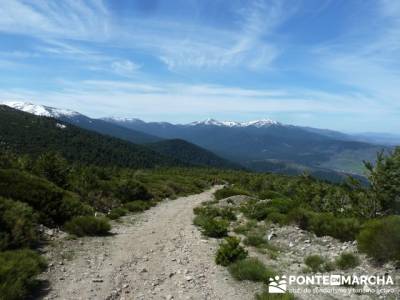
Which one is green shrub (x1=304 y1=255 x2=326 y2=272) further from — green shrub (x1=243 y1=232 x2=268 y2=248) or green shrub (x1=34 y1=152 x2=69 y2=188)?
green shrub (x1=34 y1=152 x2=69 y2=188)

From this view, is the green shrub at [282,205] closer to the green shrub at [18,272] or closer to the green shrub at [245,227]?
the green shrub at [245,227]

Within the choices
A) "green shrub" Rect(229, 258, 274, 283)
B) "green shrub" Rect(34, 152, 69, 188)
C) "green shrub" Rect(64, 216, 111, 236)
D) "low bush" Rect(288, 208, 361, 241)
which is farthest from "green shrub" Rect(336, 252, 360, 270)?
"green shrub" Rect(34, 152, 69, 188)

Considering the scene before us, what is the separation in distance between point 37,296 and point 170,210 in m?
19.6

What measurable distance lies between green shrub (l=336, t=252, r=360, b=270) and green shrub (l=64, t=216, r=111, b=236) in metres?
10.5

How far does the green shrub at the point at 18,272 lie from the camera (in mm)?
8648

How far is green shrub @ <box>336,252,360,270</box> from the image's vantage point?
12.2 metres

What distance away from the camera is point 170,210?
2873 cm

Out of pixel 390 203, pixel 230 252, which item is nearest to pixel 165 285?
pixel 230 252

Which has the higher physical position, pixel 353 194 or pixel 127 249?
pixel 353 194

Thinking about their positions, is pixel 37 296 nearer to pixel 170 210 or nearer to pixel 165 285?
pixel 165 285

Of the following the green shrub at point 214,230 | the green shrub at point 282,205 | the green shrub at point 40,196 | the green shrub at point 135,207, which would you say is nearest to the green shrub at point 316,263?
the green shrub at point 214,230

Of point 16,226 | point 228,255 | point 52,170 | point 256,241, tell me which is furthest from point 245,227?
point 52,170

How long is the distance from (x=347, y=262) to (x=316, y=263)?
3.34 ft

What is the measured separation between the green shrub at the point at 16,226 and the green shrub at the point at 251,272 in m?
7.29
